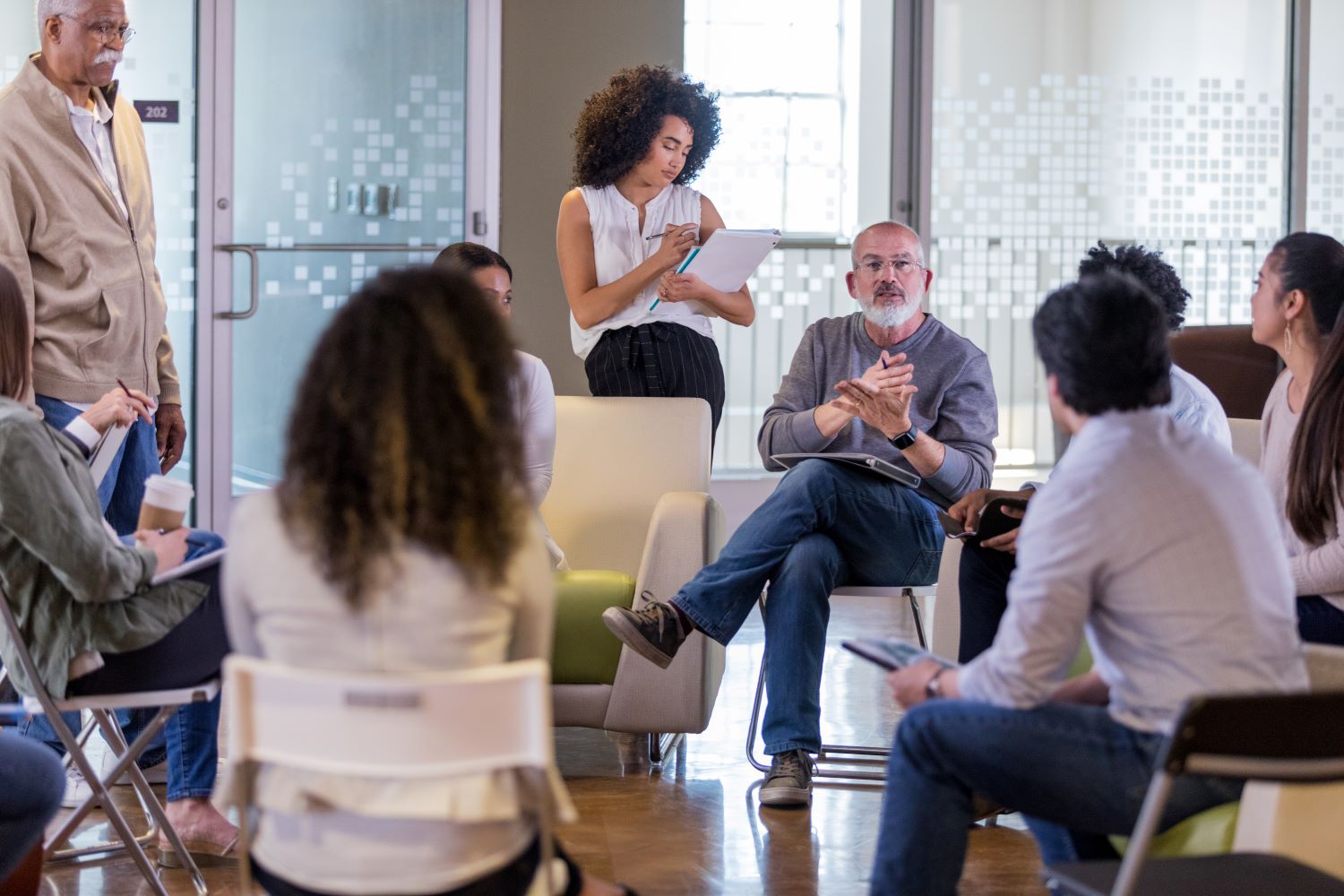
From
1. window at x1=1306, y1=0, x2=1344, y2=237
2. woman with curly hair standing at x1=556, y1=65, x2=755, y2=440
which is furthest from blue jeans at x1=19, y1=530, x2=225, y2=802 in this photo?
window at x1=1306, y1=0, x2=1344, y2=237

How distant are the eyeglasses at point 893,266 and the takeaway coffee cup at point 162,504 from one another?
1824 mm

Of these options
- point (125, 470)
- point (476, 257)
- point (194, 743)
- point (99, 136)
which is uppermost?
point (99, 136)

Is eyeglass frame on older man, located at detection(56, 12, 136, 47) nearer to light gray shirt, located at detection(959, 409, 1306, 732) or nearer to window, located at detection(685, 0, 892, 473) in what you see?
light gray shirt, located at detection(959, 409, 1306, 732)

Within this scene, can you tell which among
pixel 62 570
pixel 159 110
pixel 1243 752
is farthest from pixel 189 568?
pixel 159 110

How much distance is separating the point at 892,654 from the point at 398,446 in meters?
0.85

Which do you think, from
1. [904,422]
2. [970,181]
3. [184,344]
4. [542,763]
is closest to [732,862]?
[904,422]

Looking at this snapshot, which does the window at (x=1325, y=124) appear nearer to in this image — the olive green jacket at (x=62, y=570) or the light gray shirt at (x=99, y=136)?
the light gray shirt at (x=99, y=136)

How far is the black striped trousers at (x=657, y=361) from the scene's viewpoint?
152 inches

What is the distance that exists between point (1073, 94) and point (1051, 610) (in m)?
5.25

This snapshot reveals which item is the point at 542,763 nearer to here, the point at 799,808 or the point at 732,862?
the point at 732,862

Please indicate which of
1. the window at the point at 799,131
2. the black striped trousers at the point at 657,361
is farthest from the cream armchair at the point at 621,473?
the window at the point at 799,131

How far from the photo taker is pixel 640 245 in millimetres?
3910

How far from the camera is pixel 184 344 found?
573cm

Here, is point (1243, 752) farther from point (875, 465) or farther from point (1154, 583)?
point (875, 465)
